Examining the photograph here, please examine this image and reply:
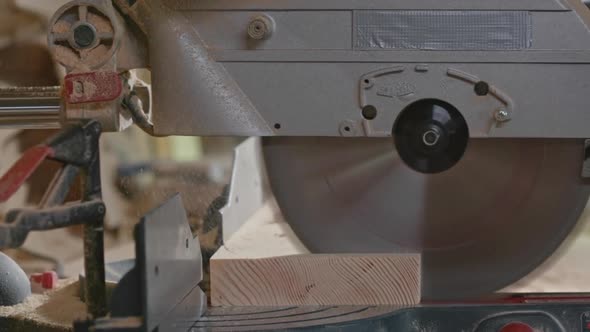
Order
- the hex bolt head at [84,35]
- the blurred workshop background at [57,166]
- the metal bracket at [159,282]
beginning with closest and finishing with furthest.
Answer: the metal bracket at [159,282]
the hex bolt head at [84,35]
the blurred workshop background at [57,166]

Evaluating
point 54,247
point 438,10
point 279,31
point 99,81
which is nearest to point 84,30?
point 99,81

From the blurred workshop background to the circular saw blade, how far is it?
1243 mm

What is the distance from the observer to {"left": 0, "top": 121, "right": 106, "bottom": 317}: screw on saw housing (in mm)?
1179

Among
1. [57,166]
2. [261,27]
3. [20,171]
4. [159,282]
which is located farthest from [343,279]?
[57,166]

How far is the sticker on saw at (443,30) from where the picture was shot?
1.52 metres

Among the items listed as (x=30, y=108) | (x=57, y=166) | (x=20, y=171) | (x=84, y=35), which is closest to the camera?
(x=20, y=171)

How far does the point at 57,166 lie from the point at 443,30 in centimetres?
210

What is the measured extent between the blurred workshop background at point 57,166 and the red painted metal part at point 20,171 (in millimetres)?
1658

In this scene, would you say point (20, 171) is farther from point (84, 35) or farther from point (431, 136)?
point (431, 136)

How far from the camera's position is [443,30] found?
1.52 meters

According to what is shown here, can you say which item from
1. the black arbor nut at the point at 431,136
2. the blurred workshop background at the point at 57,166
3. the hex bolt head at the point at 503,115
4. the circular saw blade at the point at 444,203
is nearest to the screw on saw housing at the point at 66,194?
the circular saw blade at the point at 444,203

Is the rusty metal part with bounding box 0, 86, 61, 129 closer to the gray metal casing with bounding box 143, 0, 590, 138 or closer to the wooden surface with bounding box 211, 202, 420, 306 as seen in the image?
the gray metal casing with bounding box 143, 0, 590, 138

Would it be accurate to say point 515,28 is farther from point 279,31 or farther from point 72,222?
point 72,222

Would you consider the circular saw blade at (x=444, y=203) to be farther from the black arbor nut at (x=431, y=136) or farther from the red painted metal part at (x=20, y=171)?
the red painted metal part at (x=20, y=171)
